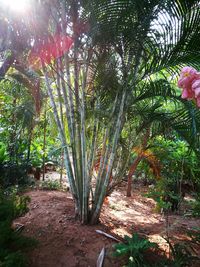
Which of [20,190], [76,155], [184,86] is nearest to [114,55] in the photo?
[76,155]

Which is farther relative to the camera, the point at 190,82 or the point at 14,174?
the point at 14,174

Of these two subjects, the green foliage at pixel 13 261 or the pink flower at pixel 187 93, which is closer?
the pink flower at pixel 187 93

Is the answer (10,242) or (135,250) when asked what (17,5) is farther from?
(135,250)

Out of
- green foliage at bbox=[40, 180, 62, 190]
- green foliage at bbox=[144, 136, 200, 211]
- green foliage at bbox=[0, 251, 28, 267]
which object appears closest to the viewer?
green foliage at bbox=[0, 251, 28, 267]

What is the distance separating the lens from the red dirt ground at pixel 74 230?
2.46 m

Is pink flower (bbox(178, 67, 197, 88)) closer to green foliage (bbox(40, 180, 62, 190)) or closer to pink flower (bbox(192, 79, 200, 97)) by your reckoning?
→ pink flower (bbox(192, 79, 200, 97))

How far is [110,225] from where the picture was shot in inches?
127

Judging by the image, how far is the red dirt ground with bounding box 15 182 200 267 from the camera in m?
2.46

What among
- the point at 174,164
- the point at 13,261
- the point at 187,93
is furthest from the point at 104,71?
the point at 174,164

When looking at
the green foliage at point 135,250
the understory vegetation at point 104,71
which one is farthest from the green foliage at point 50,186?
the green foliage at point 135,250

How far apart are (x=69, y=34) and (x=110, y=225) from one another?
8.21ft

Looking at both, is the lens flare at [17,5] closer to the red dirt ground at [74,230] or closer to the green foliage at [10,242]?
the green foliage at [10,242]

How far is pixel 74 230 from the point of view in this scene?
9.48 feet

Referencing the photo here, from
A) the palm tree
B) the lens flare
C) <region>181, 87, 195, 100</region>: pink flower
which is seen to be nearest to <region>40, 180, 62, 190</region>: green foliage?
the palm tree
